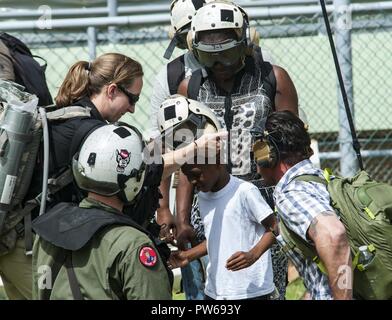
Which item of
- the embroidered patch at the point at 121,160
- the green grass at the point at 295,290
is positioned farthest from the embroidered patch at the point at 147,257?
the green grass at the point at 295,290

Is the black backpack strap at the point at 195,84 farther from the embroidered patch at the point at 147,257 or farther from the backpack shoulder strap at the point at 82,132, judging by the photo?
the embroidered patch at the point at 147,257

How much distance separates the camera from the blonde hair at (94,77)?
5.16 metres

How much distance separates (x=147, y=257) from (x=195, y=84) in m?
2.37

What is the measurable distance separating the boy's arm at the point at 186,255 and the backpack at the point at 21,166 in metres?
0.82

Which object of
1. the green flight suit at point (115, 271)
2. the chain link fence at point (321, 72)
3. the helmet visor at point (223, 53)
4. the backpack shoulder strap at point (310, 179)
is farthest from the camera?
the chain link fence at point (321, 72)

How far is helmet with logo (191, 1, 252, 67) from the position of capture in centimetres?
591

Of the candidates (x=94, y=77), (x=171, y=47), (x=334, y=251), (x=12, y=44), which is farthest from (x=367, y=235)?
(x=171, y=47)

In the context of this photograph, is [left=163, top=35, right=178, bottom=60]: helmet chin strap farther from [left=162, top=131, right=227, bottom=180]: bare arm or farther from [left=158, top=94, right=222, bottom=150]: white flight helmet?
[left=162, top=131, right=227, bottom=180]: bare arm

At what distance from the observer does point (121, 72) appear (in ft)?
16.9

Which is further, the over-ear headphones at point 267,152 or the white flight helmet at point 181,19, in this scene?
the white flight helmet at point 181,19

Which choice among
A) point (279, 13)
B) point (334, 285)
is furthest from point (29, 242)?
point (279, 13)
